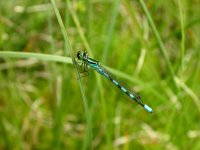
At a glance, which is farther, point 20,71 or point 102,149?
point 20,71

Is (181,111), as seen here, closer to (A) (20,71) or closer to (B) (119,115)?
(B) (119,115)

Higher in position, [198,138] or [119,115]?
[119,115]

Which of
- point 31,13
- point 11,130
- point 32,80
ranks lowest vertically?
point 11,130

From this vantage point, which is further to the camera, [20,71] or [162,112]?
[20,71]

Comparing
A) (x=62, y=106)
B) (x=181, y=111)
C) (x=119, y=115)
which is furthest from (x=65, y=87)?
(x=181, y=111)

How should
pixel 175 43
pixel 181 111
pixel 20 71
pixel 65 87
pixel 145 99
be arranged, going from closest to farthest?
pixel 65 87 → pixel 181 111 → pixel 145 99 → pixel 20 71 → pixel 175 43

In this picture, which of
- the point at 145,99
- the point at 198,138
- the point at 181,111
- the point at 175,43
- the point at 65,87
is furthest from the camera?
the point at 175,43

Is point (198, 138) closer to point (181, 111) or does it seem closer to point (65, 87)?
point (181, 111)

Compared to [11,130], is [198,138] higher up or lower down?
lower down

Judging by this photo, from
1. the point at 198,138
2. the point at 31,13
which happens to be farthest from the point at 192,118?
the point at 31,13
